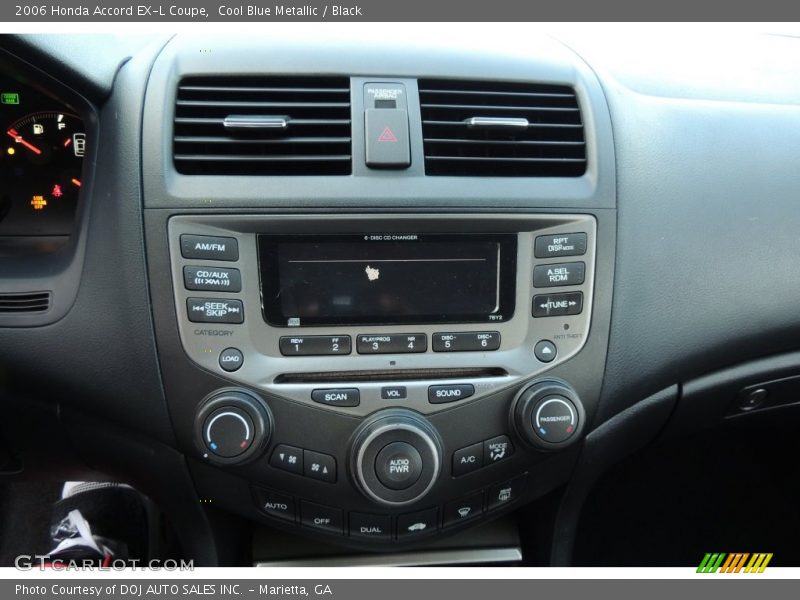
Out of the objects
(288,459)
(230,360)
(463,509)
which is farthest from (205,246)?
(463,509)

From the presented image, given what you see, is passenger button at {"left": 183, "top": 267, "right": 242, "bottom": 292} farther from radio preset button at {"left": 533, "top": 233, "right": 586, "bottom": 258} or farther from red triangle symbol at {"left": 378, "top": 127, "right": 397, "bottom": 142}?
radio preset button at {"left": 533, "top": 233, "right": 586, "bottom": 258}

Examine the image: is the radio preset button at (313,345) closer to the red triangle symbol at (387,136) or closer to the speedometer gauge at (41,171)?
the red triangle symbol at (387,136)

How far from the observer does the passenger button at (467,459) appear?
1470 millimetres

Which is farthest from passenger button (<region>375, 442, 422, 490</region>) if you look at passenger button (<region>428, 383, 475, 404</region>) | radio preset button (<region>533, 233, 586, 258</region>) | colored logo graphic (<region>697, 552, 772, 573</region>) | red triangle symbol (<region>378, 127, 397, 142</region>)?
colored logo graphic (<region>697, 552, 772, 573</region>)

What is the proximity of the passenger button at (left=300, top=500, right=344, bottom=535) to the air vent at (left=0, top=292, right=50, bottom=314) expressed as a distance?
0.66 meters

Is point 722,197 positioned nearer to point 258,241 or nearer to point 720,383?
point 720,383

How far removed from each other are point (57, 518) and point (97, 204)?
124 centimetres

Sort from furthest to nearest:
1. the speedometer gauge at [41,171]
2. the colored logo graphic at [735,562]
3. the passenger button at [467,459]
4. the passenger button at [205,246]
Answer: the colored logo graphic at [735,562] < the speedometer gauge at [41,171] < the passenger button at [467,459] < the passenger button at [205,246]

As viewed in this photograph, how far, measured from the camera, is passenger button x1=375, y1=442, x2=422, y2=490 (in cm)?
138

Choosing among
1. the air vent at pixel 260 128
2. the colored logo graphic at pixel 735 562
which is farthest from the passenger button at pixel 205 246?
Answer: the colored logo graphic at pixel 735 562

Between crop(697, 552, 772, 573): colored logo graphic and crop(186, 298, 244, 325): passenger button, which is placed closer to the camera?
crop(186, 298, 244, 325): passenger button

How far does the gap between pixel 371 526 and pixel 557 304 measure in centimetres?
60

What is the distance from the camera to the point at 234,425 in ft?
4.50

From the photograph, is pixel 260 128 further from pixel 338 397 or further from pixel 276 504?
pixel 276 504
